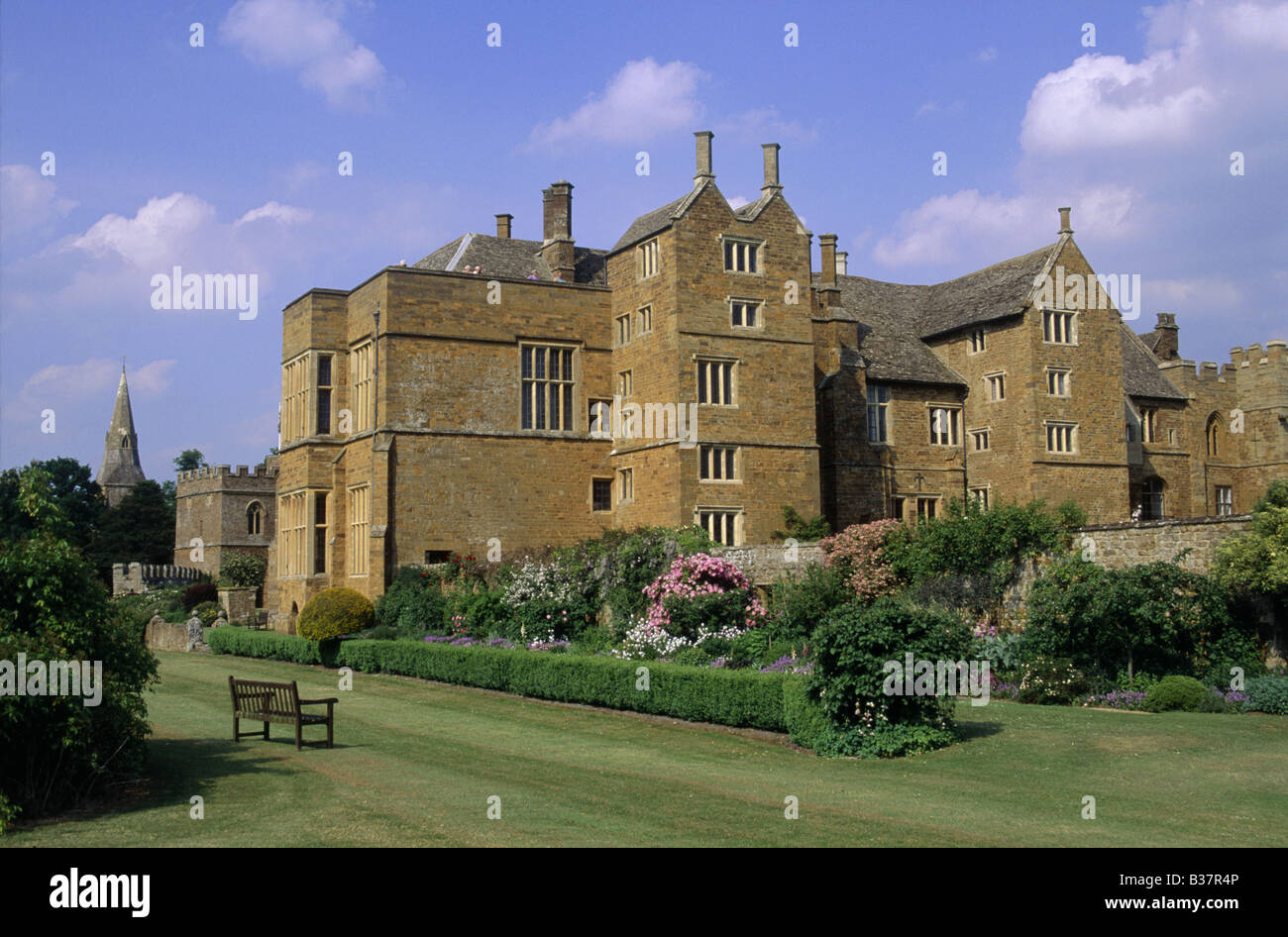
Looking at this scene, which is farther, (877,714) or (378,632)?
(378,632)

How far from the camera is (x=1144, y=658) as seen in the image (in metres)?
22.6

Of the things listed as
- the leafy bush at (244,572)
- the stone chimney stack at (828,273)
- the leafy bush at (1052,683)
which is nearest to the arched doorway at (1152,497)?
the stone chimney stack at (828,273)

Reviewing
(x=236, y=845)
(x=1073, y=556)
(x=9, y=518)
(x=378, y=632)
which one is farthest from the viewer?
(x=9, y=518)

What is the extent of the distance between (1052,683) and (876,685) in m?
6.10

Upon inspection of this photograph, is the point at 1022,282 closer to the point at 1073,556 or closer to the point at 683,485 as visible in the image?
the point at 683,485

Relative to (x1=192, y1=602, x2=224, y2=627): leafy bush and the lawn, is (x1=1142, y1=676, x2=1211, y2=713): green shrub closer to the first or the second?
the lawn

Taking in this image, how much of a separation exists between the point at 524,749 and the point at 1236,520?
45.6ft

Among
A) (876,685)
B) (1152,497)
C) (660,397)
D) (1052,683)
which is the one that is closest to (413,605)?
(660,397)

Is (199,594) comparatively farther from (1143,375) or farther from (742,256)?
(1143,375)

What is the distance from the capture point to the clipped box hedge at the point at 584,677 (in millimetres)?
19953

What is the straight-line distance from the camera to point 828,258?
43500mm

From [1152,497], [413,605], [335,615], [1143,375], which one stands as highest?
[1143,375]

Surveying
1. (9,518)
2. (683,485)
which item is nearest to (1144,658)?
(683,485)

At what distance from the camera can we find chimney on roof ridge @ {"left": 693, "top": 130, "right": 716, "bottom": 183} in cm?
3534
